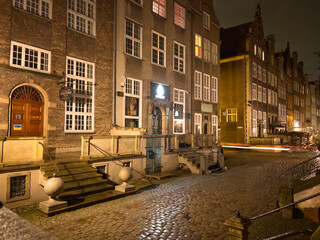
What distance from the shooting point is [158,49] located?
1969 cm

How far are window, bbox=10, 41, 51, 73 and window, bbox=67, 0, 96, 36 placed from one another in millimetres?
2422

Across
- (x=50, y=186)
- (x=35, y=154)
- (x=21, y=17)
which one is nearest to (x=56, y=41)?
(x=21, y=17)

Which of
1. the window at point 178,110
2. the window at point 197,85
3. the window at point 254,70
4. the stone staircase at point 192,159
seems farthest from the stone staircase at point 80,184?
the window at point 254,70

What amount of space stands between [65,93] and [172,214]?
319 inches

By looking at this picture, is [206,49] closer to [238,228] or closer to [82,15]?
[82,15]

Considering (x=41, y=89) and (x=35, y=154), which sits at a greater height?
(x=41, y=89)

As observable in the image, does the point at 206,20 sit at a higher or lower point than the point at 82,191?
higher

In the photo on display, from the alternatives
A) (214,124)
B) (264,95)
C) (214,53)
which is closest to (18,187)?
(214,124)

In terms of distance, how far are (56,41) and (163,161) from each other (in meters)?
8.98

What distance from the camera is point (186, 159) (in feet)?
54.2

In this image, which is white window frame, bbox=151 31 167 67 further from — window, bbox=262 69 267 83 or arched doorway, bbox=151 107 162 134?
window, bbox=262 69 267 83

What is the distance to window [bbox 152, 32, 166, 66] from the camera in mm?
19406

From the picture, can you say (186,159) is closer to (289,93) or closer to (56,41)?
(56,41)

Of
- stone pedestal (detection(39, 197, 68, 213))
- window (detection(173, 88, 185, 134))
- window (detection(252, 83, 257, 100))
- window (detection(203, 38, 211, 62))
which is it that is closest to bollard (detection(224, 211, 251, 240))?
stone pedestal (detection(39, 197, 68, 213))
